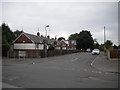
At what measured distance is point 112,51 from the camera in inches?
1097

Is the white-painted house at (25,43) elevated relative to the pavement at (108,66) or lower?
elevated

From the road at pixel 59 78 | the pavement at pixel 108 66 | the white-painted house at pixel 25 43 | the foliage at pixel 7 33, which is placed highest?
the foliage at pixel 7 33

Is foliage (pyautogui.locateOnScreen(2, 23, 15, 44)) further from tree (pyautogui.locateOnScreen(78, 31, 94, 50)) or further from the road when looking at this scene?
tree (pyautogui.locateOnScreen(78, 31, 94, 50))

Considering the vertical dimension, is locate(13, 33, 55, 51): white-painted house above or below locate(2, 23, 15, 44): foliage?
below

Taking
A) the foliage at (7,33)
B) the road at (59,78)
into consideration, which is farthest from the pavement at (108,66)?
the foliage at (7,33)

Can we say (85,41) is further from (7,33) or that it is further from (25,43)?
(25,43)

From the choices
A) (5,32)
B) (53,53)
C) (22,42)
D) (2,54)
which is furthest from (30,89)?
(5,32)

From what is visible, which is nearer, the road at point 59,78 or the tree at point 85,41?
the road at point 59,78

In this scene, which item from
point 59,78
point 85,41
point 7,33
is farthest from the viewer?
point 85,41

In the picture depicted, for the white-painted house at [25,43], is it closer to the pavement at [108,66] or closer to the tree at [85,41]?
the pavement at [108,66]

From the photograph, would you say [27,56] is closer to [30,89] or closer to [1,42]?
[1,42]

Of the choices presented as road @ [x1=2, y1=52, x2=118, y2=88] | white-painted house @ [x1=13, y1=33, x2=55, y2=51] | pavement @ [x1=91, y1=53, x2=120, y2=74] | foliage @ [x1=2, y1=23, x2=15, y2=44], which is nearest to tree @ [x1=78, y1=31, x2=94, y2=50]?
foliage @ [x1=2, y1=23, x2=15, y2=44]

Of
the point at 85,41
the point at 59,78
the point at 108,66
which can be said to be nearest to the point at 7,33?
the point at 108,66

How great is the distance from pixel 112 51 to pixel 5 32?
32.7 metres
